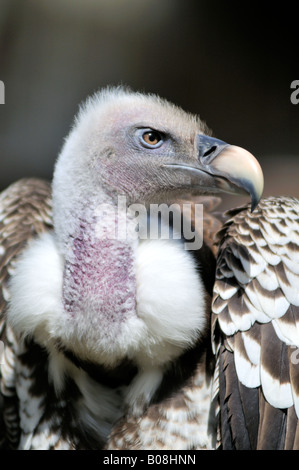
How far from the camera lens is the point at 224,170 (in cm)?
185

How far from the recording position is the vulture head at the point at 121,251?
176cm

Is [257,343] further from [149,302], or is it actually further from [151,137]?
[151,137]

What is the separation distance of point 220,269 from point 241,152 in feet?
1.09

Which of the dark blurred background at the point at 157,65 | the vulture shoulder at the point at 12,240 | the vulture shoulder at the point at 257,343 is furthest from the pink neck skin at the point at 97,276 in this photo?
the dark blurred background at the point at 157,65

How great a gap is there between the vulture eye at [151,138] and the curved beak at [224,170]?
0.09 metres

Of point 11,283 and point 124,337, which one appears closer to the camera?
point 124,337

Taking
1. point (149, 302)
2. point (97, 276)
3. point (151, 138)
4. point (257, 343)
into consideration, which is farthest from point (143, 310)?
point (151, 138)

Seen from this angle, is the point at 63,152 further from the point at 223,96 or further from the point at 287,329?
the point at 223,96

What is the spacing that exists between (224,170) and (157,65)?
7.17ft

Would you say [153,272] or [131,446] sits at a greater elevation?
[153,272]

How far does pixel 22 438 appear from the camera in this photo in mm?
2084

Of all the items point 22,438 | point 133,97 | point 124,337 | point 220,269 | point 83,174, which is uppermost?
point 133,97

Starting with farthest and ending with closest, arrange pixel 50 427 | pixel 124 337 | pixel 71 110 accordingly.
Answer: pixel 71 110
pixel 50 427
pixel 124 337

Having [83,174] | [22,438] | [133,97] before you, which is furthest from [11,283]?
[133,97]
